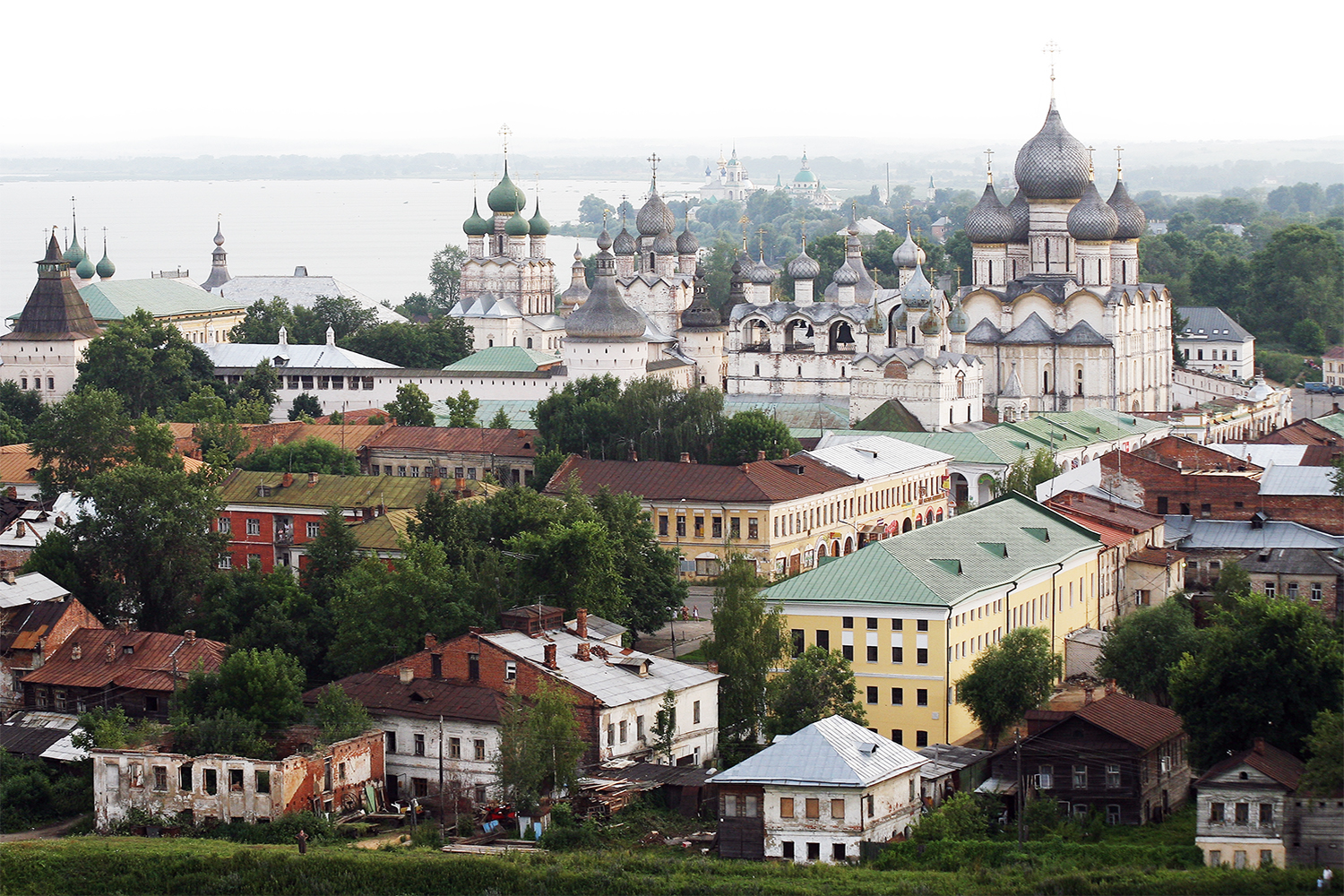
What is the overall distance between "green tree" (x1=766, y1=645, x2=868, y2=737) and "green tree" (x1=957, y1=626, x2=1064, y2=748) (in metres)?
1.57

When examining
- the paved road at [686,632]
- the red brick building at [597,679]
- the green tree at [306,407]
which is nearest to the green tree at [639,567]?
the paved road at [686,632]

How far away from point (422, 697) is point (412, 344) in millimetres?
Answer: 41767

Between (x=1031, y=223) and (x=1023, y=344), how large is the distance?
4.52 m

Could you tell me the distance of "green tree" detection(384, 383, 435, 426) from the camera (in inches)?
2301

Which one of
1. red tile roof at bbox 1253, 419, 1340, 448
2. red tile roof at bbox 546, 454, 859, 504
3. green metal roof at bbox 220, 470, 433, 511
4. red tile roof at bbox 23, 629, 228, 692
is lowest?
red tile roof at bbox 23, 629, 228, 692

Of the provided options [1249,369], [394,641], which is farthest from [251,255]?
[394,641]

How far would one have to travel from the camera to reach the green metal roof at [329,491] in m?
45.5

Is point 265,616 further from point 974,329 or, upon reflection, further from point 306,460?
point 974,329

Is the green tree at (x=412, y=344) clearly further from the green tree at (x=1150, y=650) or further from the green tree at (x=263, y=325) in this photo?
the green tree at (x=1150, y=650)

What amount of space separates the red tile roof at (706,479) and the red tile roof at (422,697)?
1195 cm

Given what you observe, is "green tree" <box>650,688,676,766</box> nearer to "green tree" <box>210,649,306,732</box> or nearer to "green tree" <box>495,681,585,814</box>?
"green tree" <box>495,681,585,814</box>

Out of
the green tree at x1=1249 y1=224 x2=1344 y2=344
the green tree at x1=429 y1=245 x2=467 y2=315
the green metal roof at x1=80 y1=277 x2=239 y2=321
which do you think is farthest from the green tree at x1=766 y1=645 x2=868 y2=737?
the green tree at x1=429 y1=245 x2=467 y2=315

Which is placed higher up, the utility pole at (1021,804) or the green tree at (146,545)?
the green tree at (146,545)

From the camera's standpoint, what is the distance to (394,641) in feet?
113
